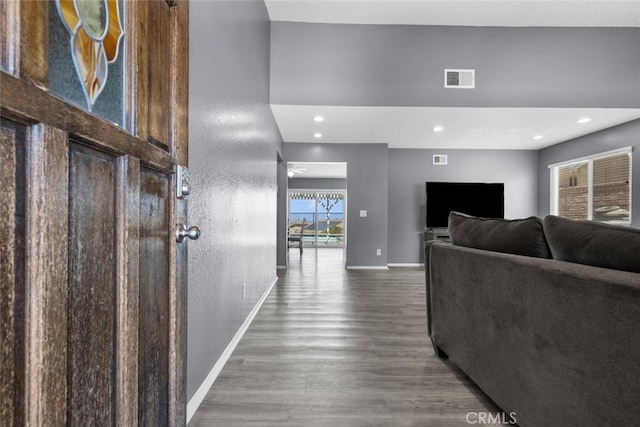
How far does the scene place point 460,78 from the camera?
4.02 m

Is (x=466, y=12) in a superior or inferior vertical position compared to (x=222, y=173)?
superior

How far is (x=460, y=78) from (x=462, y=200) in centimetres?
282

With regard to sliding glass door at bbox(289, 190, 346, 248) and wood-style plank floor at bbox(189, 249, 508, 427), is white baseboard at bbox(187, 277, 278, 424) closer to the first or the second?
wood-style plank floor at bbox(189, 249, 508, 427)

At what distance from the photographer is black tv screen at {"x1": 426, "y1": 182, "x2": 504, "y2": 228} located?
620cm

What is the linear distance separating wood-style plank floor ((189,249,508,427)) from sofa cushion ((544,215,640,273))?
3.02 ft

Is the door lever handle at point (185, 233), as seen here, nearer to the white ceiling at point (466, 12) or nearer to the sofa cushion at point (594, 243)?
the sofa cushion at point (594, 243)

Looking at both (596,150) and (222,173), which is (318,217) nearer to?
(596,150)

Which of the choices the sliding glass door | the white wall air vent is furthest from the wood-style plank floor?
the sliding glass door

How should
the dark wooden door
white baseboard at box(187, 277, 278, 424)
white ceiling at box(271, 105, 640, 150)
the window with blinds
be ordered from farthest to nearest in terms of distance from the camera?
the window with blinds
white ceiling at box(271, 105, 640, 150)
white baseboard at box(187, 277, 278, 424)
the dark wooden door

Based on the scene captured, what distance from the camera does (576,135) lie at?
5406 millimetres

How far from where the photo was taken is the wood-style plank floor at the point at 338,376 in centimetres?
152

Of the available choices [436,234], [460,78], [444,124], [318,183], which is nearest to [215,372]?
[460,78]

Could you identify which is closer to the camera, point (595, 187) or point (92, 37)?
point (92, 37)

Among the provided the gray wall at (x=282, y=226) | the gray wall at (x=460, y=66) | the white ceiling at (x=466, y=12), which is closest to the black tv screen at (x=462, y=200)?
the gray wall at (x=460, y=66)
